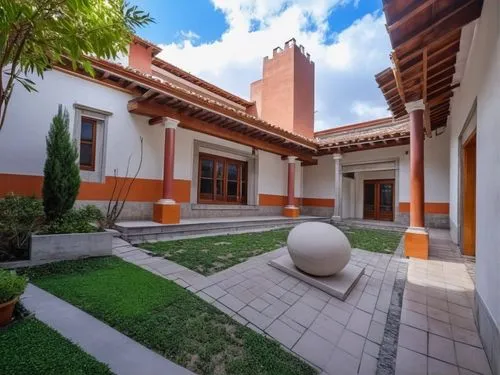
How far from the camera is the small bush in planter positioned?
1.86 meters

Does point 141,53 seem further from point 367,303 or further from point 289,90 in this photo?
point 367,303

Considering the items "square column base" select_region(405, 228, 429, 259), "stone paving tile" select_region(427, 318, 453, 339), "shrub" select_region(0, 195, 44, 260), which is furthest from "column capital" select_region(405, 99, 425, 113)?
"shrub" select_region(0, 195, 44, 260)

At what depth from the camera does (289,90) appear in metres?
12.0

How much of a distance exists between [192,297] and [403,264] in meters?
3.96

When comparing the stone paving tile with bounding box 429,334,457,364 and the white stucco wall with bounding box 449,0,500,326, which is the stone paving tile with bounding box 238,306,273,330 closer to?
the stone paving tile with bounding box 429,334,457,364

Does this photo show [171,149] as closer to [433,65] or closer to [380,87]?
[380,87]

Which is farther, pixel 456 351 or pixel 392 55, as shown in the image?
pixel 392 55

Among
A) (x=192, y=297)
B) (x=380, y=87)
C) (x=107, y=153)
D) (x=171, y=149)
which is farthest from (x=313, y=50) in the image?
(x=192, y=297)

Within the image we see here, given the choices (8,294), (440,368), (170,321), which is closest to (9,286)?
(8,294)

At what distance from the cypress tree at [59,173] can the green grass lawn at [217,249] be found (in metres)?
1.50

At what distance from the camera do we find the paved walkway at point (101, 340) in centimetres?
159

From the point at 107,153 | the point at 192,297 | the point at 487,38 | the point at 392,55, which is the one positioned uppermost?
the point at 392,55

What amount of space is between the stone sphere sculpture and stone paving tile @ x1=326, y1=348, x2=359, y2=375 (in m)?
1.17

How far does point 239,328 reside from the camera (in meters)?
2.16
